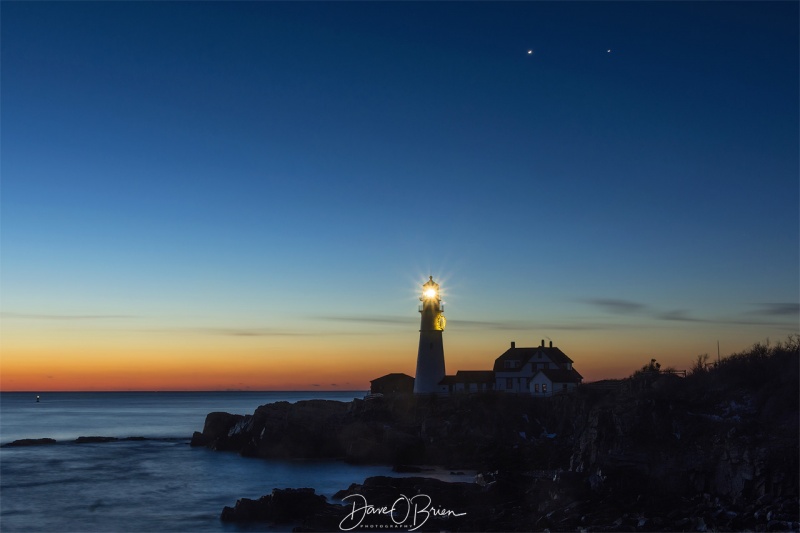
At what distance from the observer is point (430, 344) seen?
194 ft

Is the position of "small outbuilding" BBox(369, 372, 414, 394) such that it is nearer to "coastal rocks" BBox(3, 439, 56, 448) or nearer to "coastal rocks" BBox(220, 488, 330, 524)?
"coastal rocks" BBox(3, 439, 56, 448)

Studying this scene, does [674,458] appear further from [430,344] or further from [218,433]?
[218,433]

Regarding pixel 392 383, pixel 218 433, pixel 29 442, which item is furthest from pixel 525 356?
pixel 29 442

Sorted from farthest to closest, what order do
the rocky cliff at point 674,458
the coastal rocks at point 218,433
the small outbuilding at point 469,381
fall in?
1. the coastal rocks at point 218,433
2. the small outbuilding at point 469,381
3. the rocky cliff at point 674,458

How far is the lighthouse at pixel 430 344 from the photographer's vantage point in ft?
191

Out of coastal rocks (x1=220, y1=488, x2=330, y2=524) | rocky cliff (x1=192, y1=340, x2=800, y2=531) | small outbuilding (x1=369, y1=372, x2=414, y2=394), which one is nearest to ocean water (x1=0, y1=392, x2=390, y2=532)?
coastal rocks (x1=220, y1=488, x2=330, y2=524)

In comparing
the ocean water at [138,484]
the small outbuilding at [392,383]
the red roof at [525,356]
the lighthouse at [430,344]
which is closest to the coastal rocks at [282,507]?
the ocean water at [138,484]

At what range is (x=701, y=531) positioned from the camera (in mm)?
21234

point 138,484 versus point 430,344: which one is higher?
point 430,344

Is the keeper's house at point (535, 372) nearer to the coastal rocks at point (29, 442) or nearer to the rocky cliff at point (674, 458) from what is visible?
the rocky cliff at point (674, 458)

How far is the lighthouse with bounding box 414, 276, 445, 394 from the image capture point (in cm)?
5834

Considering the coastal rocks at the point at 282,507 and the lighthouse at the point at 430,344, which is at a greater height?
the lighthouse at the point at 430,344

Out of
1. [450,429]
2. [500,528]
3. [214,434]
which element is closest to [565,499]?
[500,528]

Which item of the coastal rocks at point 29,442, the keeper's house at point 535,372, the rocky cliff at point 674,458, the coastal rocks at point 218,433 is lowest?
the coastal rocks at point 29,442
